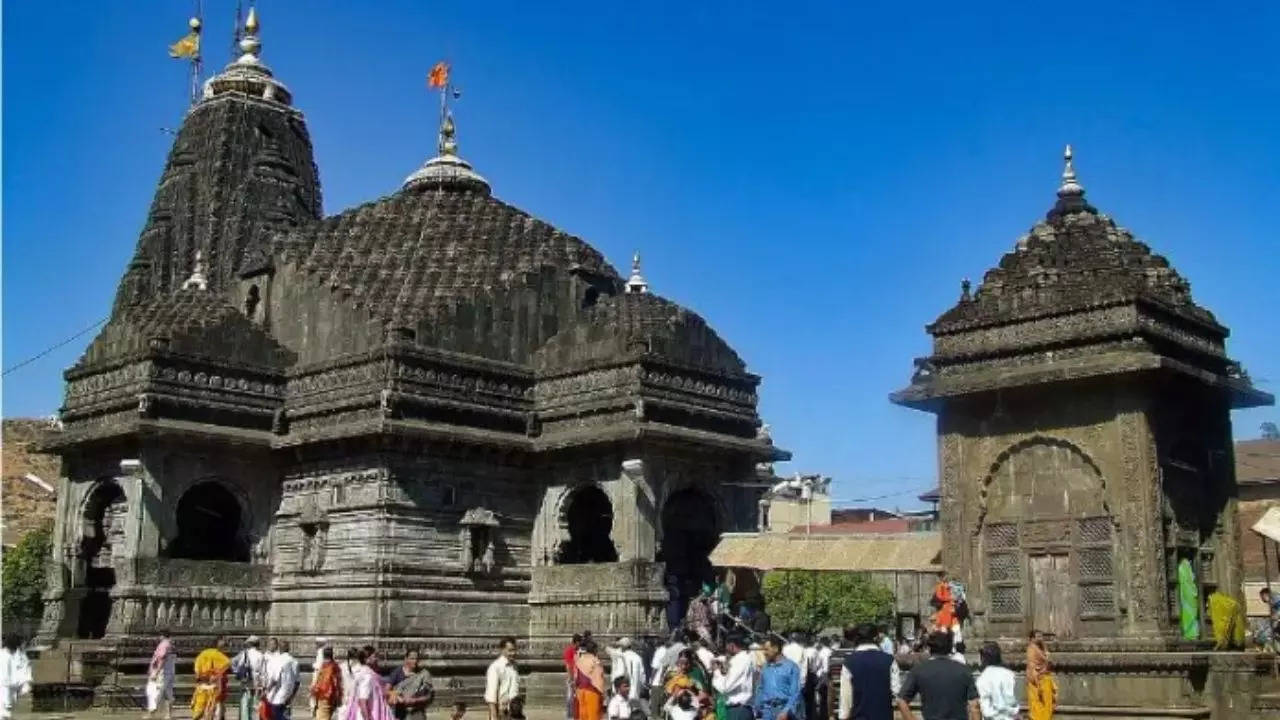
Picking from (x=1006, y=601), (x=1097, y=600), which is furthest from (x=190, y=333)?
(x=1097, y=600)

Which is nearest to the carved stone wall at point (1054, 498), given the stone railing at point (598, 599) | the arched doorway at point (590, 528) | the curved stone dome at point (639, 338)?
the stone railing at point (598, 599)

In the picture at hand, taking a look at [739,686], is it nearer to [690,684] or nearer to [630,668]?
[690,684]

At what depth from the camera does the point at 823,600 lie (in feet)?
212

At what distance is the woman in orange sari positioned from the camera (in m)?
17.5

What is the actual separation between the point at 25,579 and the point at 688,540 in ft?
105

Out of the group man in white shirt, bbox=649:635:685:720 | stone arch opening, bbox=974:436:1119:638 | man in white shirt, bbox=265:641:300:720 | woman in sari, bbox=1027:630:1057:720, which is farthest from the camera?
man in white shirt, bbox=649:635:685:720

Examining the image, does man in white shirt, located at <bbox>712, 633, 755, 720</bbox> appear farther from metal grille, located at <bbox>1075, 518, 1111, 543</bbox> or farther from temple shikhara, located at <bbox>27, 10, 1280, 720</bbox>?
temple shikhara, located at <bbox>27, 10, 1280, 720</bbox>

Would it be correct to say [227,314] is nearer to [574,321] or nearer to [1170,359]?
[574,321]

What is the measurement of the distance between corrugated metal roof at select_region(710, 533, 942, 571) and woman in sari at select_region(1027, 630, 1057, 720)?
586 cm

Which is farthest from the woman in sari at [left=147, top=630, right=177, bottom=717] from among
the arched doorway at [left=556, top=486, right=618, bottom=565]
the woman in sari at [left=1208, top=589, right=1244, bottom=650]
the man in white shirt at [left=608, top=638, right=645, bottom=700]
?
the woman in sari at [left=1208, top=589, right=1244, bottom=650]

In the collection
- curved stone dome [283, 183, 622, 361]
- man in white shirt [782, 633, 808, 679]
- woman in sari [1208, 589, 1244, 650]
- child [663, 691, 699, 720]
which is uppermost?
curved stone dome [283, 183, 622, 361]

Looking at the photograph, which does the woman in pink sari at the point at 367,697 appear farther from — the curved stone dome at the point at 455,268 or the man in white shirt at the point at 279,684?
the curved stone dome at the point at 455,268

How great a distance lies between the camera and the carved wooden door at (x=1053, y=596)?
18312mm

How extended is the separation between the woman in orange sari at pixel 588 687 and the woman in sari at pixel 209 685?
6.27 metres
